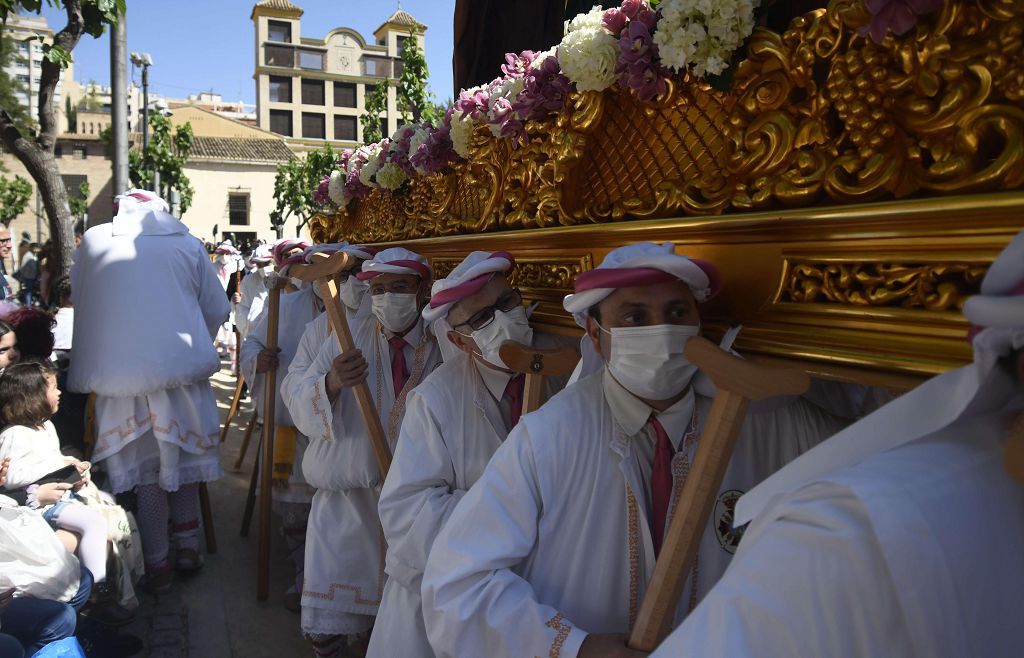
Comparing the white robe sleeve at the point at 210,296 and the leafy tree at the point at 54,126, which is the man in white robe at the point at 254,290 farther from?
the white robe sleeve at the point at 210,296

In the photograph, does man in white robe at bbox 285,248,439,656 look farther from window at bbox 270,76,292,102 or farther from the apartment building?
window at bbox 270,76,292,102

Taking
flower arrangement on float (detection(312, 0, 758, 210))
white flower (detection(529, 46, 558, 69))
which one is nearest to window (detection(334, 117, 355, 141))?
flower arrangement on float (detection(312, 0, 758, 210))

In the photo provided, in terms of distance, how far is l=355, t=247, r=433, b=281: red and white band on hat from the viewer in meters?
3.03

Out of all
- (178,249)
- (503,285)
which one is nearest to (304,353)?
(178,249)

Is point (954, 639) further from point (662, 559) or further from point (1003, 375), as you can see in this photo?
point (662, 559)

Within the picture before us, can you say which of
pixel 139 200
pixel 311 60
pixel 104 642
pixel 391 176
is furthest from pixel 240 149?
pixel 104 642

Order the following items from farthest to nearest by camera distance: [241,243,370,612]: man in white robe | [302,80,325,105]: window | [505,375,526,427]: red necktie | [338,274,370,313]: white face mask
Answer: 1. [302,80,325,105]: window
2. [241,243,370,612]: man in white robe
3. [338,274,370,313]: white face mask
4. [505,375,526,427]: red necktie

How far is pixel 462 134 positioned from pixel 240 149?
40.6 meters

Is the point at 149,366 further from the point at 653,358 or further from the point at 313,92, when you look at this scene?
the point at 313,92

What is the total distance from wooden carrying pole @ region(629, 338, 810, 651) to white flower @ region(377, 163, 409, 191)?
8.56 feet

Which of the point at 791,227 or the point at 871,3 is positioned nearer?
the point at 871,3

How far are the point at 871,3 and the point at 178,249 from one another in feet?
12.9

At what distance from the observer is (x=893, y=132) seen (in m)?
1.31

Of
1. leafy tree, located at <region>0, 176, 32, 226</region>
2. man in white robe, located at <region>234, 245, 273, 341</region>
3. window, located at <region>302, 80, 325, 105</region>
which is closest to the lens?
man in white robe, located at <region>234, 245, 273, 341</region>
